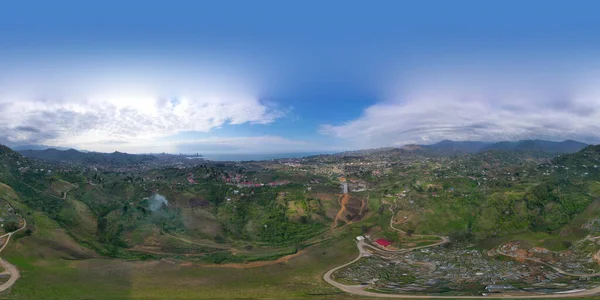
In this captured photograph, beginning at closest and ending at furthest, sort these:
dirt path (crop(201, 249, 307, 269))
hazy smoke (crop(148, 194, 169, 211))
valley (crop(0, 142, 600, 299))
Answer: valley (crop(0, 142, 600, 299)), dirt path (crop(201, 249, 307, 269)), hazy smoke (crop(148, 194, 169, 211))

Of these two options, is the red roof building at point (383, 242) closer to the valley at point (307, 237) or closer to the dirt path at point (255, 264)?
the valley at point (307, 237)

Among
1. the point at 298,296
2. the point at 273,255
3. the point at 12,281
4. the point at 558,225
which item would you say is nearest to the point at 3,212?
the point at 12,281

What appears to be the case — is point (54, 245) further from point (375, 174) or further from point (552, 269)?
point (375, 174)

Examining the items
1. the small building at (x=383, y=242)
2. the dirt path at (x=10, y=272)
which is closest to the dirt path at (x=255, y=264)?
the small building at (x=383, y=242)

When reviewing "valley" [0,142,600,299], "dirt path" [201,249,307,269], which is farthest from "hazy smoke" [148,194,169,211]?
"dirt path" [201,249,307,269]

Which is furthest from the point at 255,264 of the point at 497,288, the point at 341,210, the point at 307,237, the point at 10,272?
the point at 341,210

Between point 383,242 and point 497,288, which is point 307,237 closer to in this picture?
point 383,242

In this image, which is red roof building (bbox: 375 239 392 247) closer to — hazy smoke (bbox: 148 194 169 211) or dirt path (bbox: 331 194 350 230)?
dirt path (bbox: 331 194 350 230)

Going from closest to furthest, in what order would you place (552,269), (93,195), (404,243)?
(552,269)
(404,243)
(93,195)
